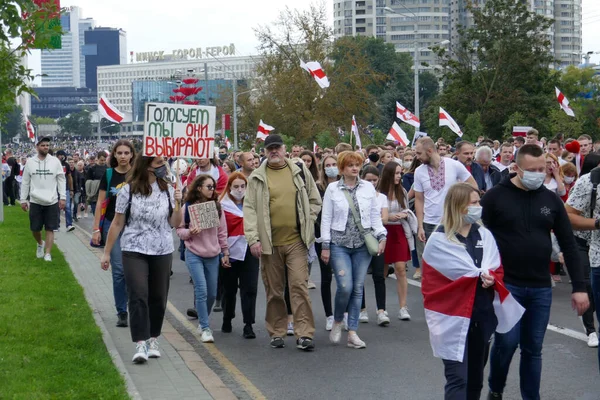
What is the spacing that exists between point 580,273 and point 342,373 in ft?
8.25

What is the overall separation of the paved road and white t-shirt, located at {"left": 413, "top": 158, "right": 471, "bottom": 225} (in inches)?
46.1

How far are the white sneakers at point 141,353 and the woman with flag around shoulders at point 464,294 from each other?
3218 millimetres

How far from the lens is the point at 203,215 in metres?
9.95

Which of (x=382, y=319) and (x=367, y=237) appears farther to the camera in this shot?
(x=382, y=319)

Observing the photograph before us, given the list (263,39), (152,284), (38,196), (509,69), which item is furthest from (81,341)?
(509,69)

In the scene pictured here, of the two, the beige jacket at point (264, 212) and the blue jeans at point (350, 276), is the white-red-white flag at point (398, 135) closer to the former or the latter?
the blue jeans at point (350, 276)

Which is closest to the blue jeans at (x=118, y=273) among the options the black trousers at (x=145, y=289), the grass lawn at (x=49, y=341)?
the grass lawn at (x=49, y=341)

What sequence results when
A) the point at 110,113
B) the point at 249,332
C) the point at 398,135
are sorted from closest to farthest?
the point at 249,332 < the point at 110,113 < the point at 398,135

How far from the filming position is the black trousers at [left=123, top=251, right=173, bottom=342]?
8625 mm

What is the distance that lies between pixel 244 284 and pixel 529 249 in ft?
13.8

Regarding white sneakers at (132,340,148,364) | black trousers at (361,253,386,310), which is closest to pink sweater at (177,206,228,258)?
white sneakers at (132,340,148,364)

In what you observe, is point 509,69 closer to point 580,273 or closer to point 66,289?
point 66,289

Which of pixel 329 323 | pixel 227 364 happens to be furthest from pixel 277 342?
pixel 329 323

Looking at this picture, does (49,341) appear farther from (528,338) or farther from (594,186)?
(594,186)
